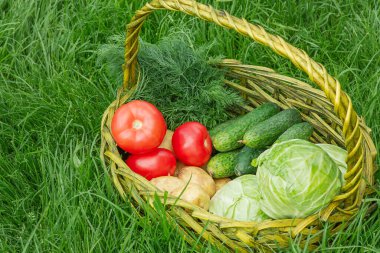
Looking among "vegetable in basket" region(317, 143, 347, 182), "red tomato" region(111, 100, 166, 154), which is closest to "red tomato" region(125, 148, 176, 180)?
"red tomato" region(111, 100, 166, 154)

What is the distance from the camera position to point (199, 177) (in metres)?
3.11

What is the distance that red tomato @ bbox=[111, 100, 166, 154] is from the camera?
122 inches

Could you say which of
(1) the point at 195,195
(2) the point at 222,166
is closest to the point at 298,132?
(2) the point at 222,166

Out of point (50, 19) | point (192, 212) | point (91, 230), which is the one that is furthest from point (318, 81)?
point (50, 19)

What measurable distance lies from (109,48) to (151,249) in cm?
129

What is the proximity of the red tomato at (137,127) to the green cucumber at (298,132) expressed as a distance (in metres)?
0.61

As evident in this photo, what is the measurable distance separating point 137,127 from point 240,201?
2.14ft

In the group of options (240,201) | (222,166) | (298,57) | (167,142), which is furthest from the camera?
(167,142)

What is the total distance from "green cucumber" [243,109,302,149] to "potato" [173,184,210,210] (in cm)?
41

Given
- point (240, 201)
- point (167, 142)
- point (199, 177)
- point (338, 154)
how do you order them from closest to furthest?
point (240, 201) → point (338, 154) → point (199, 177) → point (167, 142)

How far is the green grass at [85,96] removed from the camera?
2816 mm

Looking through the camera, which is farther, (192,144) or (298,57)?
(192,144)

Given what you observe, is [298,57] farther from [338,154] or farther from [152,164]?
[152,164]

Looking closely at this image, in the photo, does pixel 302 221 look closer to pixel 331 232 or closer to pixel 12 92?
pixel 331 232
